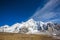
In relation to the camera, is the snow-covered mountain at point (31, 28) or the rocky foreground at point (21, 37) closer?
the rocky foreground at point (21, 37)

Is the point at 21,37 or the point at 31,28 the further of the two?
the point at 31,28

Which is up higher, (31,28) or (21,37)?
(31,28)

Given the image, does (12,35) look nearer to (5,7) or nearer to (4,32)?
(4,32)

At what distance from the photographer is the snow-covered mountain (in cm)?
492

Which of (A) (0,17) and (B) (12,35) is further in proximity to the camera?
(A) (0,17)

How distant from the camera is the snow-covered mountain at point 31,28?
4922mm

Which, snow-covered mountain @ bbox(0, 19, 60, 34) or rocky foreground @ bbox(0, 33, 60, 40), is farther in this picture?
snow-covered mountain @ bbox(0, 19, 60, 34)

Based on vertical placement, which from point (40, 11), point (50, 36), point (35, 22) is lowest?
point (50, 36)

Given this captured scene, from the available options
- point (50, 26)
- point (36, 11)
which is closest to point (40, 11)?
point (36, 11)

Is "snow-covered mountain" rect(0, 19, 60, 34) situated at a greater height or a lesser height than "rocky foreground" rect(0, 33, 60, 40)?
greater

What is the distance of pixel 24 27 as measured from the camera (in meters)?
4.92

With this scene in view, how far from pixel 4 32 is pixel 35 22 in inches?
37.2

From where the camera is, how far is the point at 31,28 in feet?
16.2

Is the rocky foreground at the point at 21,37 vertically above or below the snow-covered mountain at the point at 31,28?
below
